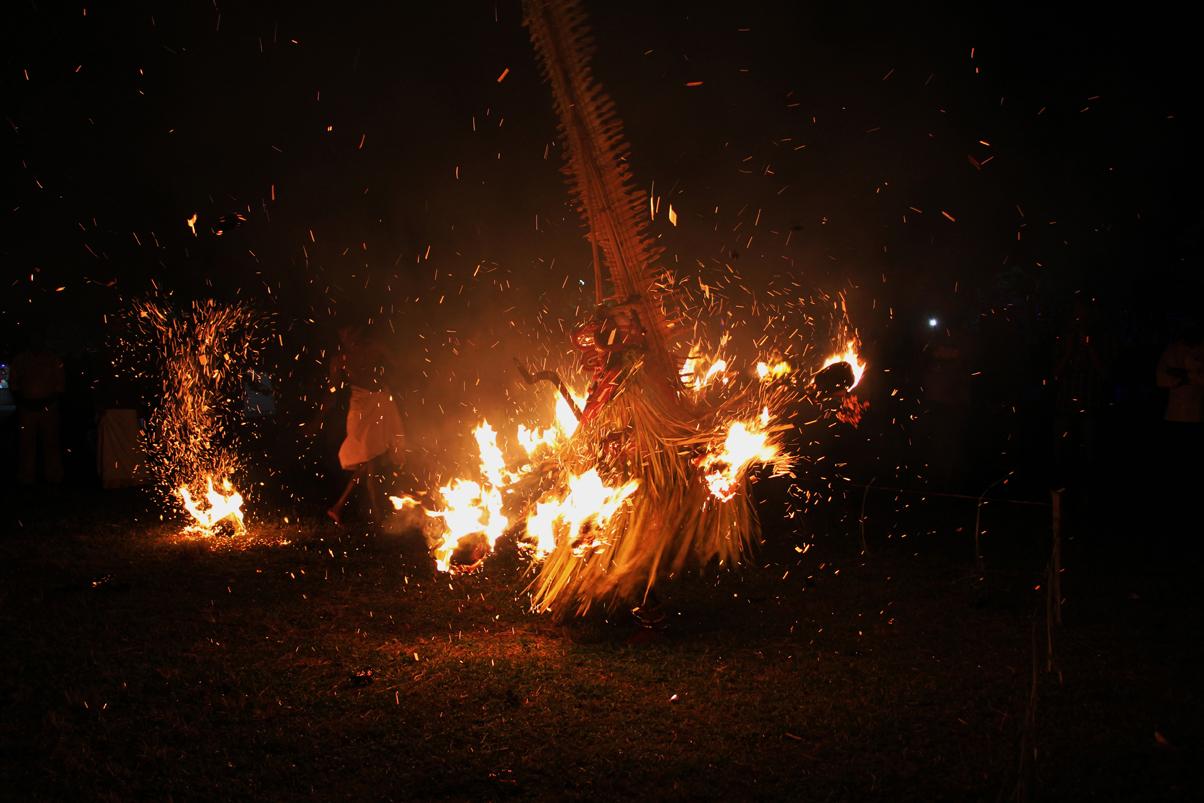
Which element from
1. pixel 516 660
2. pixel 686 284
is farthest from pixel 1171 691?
pixel 686 284

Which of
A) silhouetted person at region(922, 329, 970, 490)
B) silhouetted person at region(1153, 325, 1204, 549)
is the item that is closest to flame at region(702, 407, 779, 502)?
silhouetted person at region(922, 329, 970, 490)

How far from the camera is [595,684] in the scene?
404cm

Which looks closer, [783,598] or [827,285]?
[783,598]

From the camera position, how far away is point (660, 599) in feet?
17.3

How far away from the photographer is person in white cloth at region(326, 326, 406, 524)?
7.68 metres

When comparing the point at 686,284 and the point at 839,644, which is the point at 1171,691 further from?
the point at 686,284

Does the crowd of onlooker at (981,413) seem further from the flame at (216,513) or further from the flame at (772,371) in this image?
the flame at (216,513)

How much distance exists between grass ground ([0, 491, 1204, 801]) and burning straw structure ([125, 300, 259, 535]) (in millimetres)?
1376

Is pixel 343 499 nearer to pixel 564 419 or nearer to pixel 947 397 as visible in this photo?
pixel 564 419

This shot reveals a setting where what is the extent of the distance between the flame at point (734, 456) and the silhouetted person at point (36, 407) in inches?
334

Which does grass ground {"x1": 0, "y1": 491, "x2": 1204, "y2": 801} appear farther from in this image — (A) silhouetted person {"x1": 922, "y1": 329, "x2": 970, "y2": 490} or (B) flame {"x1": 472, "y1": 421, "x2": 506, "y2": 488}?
(A) silhouetted person {"x1": 922, "y1": 329, "x2": 970, "y2": 490}

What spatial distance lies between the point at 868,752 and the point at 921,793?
0.32m

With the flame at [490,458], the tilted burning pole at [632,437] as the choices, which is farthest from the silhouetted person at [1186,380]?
the flame at [490,458]

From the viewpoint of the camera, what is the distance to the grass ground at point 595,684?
3211 mm
